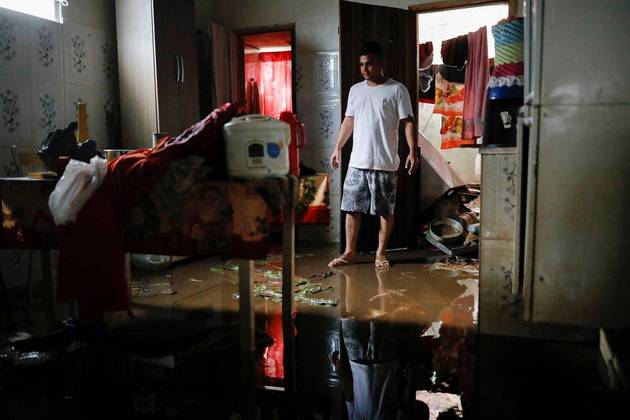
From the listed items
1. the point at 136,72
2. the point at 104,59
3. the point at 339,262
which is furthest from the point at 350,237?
the point at 104,59

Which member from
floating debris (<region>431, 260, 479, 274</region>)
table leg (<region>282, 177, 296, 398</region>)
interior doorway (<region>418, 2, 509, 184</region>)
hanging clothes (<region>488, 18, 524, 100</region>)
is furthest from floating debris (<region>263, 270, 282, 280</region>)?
interior doorway (<region>418, 2, 509, 184</region>)

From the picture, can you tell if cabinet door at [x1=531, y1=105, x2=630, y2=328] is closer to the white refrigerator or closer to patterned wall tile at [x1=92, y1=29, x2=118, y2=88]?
the white refrigerator

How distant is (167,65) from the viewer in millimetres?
4062

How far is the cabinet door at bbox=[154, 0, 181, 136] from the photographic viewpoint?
13.0 ft

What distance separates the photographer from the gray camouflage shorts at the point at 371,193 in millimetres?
3904

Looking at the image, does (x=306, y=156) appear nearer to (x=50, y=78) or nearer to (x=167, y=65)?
(x=167, y=65)

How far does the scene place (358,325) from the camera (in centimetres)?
258

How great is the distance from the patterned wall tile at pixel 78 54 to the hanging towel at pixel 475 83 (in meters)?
3.39

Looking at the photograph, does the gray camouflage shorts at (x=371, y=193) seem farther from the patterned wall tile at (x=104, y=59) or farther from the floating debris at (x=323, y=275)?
the patterned wall tile at (x=104, y=59)

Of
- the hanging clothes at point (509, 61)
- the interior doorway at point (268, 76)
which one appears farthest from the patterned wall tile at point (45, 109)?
the hanging clothes at point (509, 61)

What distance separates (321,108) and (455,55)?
1.45m

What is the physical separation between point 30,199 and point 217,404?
111 centimetres

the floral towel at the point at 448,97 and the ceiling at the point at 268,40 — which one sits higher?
the ceiling at the point at 268,40

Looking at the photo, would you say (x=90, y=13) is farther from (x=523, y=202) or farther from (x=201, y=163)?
(x=523, y=202)
